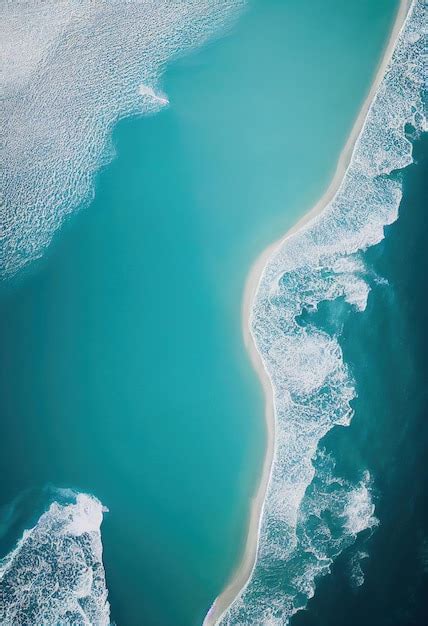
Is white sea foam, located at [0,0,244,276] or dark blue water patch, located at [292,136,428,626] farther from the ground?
white sea foam, located at [0,0,244,276]

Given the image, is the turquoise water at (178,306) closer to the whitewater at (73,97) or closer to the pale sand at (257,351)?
the pale sand at (257,351)

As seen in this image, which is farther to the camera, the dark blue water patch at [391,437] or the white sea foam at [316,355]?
the white sea foam at [316,355]

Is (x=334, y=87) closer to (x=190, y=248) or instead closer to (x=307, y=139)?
(x=307, y=139)

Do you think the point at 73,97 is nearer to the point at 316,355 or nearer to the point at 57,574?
the point at 316,355

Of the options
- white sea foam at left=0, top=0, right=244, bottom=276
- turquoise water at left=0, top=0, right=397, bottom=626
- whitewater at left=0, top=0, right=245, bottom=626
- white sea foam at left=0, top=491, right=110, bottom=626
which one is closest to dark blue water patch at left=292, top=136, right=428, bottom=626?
turquoise water at left=0, top=0, right=397, bottom=626

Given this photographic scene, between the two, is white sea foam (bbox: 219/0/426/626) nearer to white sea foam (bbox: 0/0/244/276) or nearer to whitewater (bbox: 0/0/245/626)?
whitewater (bbox: 0/0/245/626)

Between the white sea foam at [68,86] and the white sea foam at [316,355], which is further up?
the white sea foam at [68,86]

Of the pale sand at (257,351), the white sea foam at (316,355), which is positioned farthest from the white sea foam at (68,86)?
the white sea foam at (316,355)
